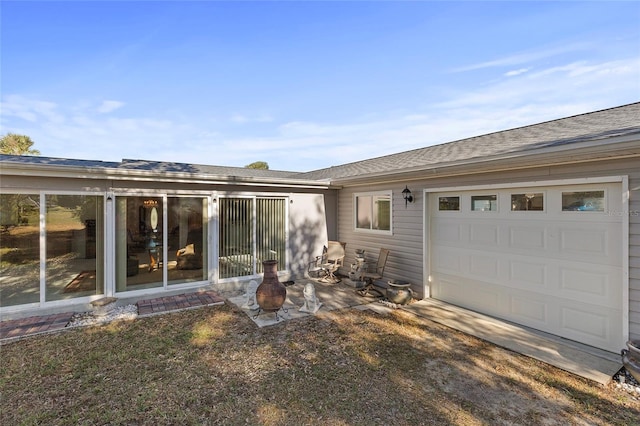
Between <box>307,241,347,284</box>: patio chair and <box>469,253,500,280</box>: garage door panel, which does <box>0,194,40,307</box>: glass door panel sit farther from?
<box>469,253,500,280</box>: garage door panel

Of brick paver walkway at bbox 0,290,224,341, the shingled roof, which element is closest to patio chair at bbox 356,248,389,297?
the shingled roof

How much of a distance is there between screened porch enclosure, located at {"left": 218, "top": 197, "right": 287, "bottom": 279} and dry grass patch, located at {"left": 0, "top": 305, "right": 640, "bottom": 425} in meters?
2.34

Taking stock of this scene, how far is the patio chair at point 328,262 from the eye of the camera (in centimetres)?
770

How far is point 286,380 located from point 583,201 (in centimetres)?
447

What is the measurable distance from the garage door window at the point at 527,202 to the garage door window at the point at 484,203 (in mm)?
281

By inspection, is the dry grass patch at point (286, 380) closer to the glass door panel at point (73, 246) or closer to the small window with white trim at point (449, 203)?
the glass door panel at point (73, 246)

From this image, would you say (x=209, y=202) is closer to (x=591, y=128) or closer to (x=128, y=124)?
(x=591, y=128)

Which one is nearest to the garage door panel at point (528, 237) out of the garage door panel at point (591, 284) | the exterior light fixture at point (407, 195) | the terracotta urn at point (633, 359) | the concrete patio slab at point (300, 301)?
the garage door panel at point (591, 284)

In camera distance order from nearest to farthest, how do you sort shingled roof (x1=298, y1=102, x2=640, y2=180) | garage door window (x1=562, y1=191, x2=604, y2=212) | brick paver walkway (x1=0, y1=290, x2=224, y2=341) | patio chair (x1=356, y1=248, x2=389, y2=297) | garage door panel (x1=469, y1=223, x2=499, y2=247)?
shingled roof (x1=298, y1=102, x2=640, y2=180) < garage door window (x1=562, y1=191, x2=604, y2=212) < brick paver walkway (x1=0, y1=290, x2=224, y2=341) < garage door panel (x1=469, y1=223, x2=499, y2=247) < patio chair (x1=356, y1=248, x2=389, y2=297)

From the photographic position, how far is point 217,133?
15.0 metres

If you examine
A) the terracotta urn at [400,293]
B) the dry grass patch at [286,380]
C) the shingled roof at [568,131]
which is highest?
the shingled roof at [568,131]

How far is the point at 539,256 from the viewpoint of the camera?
4.41m

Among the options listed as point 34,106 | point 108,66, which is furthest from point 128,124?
point 108,66

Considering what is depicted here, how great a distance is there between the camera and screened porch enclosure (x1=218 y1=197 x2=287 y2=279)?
22.1 ft
